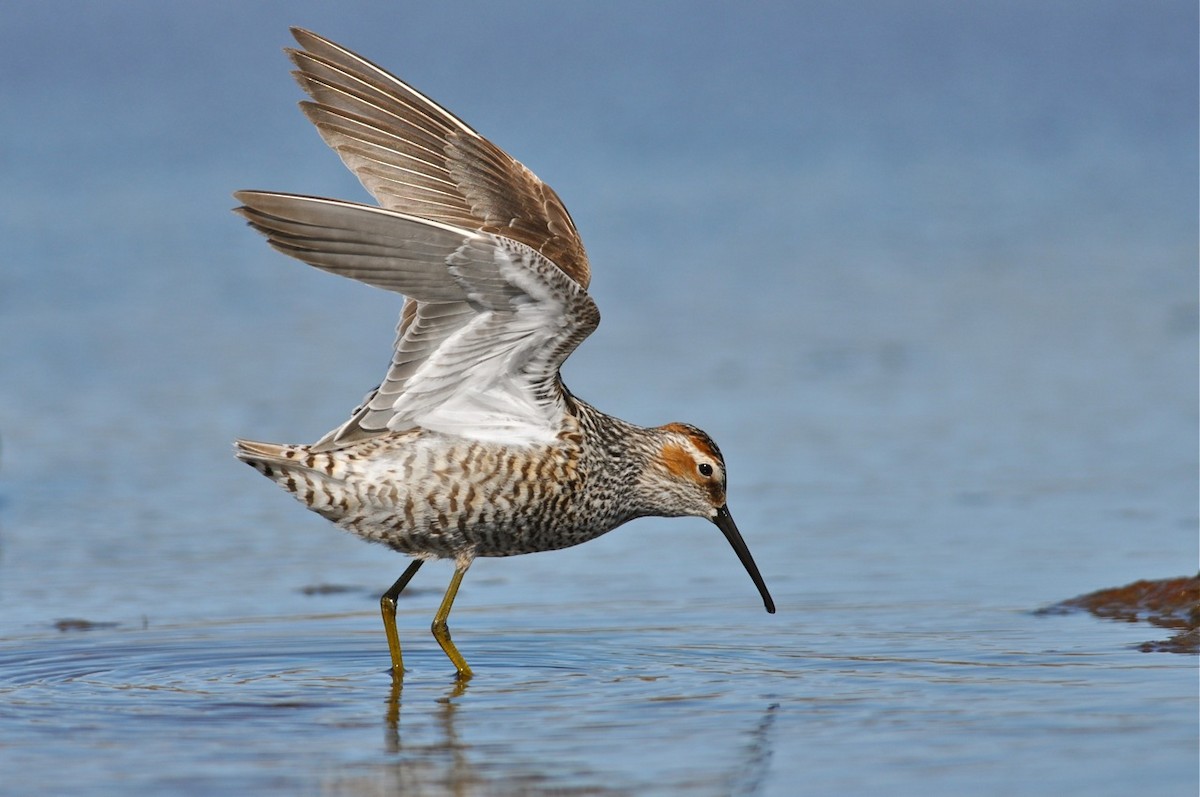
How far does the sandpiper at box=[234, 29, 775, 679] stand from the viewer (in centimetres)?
630

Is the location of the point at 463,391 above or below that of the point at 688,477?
above

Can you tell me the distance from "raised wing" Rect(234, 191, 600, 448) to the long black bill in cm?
108

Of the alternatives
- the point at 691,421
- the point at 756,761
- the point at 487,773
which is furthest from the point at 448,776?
the point at 691,421

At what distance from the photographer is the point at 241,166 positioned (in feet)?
58.4

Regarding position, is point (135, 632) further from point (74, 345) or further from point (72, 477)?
point (74, 345)

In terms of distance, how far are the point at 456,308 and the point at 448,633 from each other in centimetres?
137

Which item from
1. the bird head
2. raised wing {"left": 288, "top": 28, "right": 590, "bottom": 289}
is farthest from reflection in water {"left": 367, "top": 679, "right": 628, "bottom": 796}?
raised wing {"left": 288, "top": 28, "right": 590, "bottom": 289}

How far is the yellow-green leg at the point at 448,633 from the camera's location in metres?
6.93

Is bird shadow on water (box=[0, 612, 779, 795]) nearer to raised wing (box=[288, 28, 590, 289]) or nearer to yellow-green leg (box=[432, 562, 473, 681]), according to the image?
yellow-green leg (box=[432, 562, 473, 681])

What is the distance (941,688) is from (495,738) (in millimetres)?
1588

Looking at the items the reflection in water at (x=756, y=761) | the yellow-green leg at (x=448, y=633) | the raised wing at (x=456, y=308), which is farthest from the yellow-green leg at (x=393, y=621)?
the reflection in water at (x=756, y=761)

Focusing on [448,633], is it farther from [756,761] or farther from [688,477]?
[756,761]

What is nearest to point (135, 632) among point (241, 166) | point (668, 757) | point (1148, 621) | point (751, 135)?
point (668, 757)

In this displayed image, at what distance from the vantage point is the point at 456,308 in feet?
21.4
